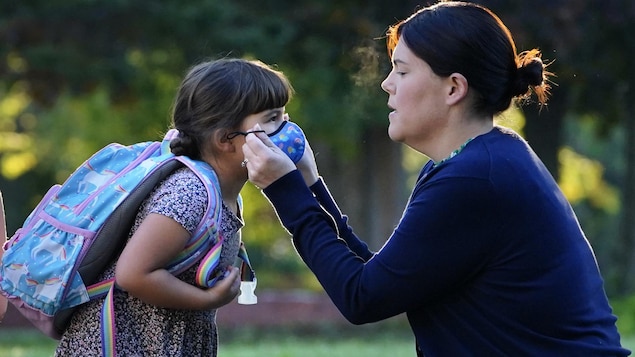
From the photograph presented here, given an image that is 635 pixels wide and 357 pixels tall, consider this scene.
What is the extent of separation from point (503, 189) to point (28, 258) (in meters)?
1.46

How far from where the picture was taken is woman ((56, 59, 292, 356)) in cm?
340

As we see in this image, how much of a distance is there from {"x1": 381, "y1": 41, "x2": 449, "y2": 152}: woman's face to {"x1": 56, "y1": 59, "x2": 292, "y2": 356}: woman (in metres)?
0.51

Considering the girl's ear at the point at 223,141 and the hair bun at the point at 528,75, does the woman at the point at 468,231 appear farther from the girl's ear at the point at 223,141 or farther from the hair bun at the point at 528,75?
the girl's ear at the point at 223,141

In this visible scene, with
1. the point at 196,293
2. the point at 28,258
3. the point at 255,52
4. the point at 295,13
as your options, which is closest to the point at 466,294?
the point at 196,293

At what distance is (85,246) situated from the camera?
3.44 meters

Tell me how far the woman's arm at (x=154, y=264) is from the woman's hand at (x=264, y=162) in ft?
0.93

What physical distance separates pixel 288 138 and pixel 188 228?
44 cm

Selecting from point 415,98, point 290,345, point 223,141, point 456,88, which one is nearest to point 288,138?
point 223,141

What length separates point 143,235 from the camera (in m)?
3.39

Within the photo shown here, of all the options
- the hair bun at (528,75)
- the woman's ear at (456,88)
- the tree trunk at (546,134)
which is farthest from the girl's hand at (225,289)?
the tree trunk at (546,134)

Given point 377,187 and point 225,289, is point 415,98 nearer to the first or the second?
point 225,289

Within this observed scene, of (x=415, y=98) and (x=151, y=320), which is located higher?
(x=415, y=98)

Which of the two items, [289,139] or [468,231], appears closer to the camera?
[468,231]

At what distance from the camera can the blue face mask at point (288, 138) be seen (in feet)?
11.7
